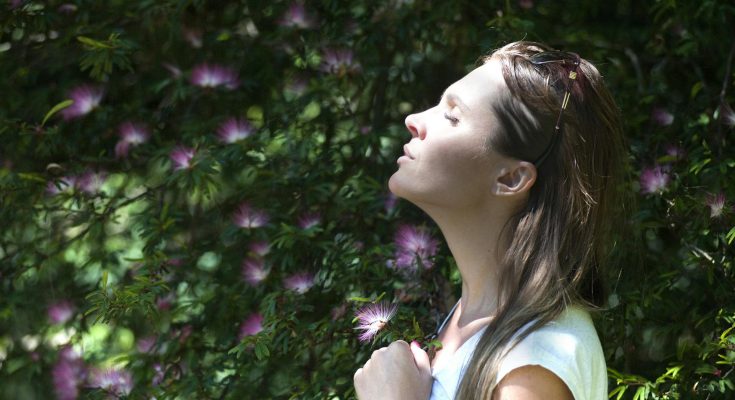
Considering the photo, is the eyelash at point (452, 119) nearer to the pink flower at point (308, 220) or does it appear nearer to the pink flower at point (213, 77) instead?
the pink flower at point (308, 220)

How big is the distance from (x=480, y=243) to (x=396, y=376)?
0.83ft

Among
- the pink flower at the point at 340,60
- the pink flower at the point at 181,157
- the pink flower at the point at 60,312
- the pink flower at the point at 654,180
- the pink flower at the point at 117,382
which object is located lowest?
the pink flower at the point at 60,312

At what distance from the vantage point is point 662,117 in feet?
8.32

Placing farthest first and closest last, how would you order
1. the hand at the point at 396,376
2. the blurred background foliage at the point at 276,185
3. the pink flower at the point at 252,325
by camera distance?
the pink flower at the point at 252,325, the blurred background foliage at the point at 276,185, the hand at the point at 396,376

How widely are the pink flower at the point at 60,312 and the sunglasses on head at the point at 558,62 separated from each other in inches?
68.6

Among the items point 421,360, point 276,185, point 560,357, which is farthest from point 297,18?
point 560,357

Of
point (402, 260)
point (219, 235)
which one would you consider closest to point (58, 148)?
point (219, 235)

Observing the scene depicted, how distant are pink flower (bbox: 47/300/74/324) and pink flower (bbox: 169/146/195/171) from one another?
2.10 ft

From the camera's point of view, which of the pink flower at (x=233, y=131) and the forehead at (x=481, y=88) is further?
the pink flower at (x=233, y=131)

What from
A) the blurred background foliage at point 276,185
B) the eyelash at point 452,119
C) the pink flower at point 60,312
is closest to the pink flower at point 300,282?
the blurred background foliage at point 276,185

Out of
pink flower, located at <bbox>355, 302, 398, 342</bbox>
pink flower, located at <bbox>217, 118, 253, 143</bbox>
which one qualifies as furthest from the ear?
pink flower, located at <bbox>217, 118, 253, 143</bbox>

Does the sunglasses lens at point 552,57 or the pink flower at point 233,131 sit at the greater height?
the sunglasses lens at point 552,57

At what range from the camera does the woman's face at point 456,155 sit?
5.33 feet

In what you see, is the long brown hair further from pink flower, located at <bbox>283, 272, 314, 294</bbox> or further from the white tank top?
pink flower, located at <bbox>283, 272, 314, 294</bbox>
